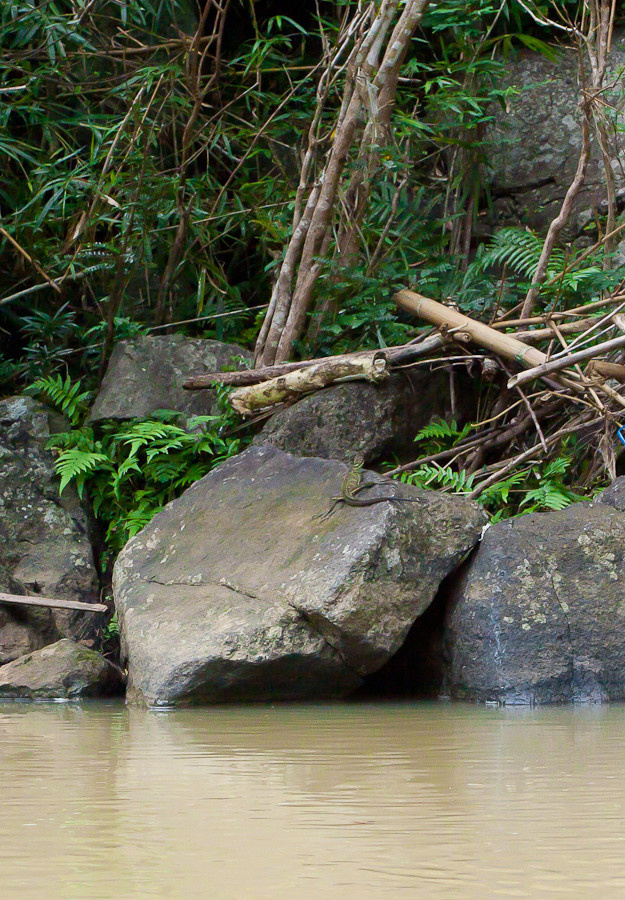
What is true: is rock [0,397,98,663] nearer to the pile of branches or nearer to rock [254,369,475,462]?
the pile of branches

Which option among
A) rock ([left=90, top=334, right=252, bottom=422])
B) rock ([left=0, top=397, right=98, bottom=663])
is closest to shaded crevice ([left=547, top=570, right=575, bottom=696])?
rock ([left=0, top=397, right=98, bottom=663])

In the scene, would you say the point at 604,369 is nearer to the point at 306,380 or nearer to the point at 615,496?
the point at 615,496

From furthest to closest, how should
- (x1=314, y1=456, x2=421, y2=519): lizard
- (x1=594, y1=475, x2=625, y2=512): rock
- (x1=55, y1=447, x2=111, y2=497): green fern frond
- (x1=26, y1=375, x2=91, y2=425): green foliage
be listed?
(x1=26, y1=375, x2=91, y2=425): green foliage, (x1=55, y1=447, x2=111, y2=497): green fern frond, (x1=594, y1=475, x2=625, y2=512): rock, (x1=314, y1=456, x2=421, y2=519): lizard

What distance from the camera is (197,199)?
26.1ft

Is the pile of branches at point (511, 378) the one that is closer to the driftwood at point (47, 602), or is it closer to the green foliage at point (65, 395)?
the green foliage at point (65, 395)

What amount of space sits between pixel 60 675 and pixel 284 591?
1.30 metres

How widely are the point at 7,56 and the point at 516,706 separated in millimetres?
6318

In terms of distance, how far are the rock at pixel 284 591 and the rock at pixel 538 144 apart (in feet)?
13.9

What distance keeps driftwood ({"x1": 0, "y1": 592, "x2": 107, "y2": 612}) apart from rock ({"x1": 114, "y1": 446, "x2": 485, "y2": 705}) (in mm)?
458

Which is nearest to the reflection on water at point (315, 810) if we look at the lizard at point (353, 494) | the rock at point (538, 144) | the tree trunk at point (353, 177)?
the lizard at point (353, 494)

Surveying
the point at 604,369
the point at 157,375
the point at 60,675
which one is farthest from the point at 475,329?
the point at 60,675

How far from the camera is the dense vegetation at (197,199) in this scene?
6.84 metres

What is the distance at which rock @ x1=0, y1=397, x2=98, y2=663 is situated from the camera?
18.8 feet

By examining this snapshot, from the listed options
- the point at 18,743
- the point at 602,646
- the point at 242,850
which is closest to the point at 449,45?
the point at 602,646
